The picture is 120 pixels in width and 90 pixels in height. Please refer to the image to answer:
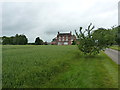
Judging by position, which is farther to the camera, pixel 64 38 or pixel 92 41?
pixel 64 38

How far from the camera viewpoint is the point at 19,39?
71.0 meters

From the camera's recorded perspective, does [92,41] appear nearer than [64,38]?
Yes

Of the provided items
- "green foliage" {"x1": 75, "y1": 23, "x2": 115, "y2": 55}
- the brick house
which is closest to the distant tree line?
"green foliage" {"x1": 75, "y1": 23, "x2": 115, "y2": 55}

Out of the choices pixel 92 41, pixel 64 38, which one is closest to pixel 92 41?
pixel 92 41

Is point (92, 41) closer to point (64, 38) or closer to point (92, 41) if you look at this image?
point (92, 41)

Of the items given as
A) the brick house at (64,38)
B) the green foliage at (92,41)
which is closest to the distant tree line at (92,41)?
the green foliage at (92,41)

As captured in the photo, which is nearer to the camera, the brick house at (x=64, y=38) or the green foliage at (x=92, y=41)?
the green foliage at (x=92, y=41)

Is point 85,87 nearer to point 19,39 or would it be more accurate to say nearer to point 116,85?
point 116,85

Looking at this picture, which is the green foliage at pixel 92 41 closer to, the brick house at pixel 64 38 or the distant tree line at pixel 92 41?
the distant tree line at pixel 92 41

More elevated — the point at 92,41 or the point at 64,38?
the point at 64,38

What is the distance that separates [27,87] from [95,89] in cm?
283

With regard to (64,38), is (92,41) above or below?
below

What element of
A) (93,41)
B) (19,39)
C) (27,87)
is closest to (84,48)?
(93,41)

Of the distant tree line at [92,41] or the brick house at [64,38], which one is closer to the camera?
the distant tree line at [92,41]
